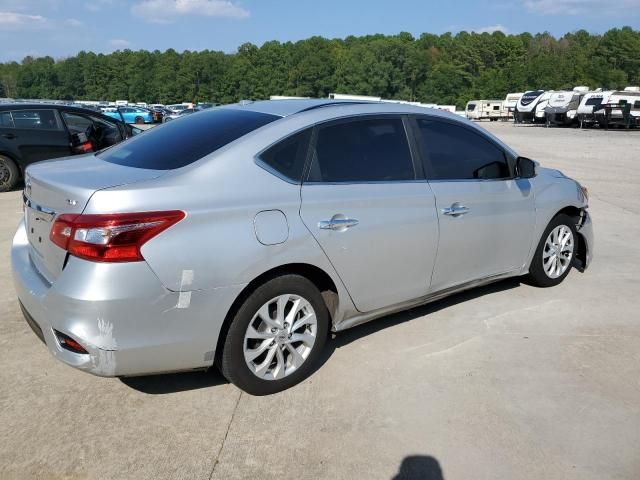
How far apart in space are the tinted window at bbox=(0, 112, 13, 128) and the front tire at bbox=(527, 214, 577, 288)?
9046 mm

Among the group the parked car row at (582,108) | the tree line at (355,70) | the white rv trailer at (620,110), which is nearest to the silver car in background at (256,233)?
the parked car row at (582,108)

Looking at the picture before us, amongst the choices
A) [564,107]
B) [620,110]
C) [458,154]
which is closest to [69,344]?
[458,154]

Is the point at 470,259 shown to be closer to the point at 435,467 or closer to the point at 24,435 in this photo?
the point at 435,467

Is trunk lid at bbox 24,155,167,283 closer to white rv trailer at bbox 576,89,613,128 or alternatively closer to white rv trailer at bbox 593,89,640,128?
white rv trailer at bbox 593,89,640,128

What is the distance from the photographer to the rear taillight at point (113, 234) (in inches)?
110

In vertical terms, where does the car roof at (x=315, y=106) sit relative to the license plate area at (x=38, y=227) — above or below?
above

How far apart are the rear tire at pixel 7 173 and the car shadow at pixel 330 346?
8222 mm

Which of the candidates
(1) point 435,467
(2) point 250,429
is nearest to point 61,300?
(2) point 250,429

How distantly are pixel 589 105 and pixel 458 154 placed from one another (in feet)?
116

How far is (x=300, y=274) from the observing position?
345cm

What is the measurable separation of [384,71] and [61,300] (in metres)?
105

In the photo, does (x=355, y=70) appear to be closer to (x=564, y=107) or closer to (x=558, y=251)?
(x=564, y=107)

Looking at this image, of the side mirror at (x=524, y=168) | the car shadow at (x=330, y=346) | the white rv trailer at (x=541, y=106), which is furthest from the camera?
the white rv trailer at (x=541, y=106)

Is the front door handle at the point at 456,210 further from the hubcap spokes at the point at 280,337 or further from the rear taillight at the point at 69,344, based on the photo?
the rear taillight at the point at 69,344
